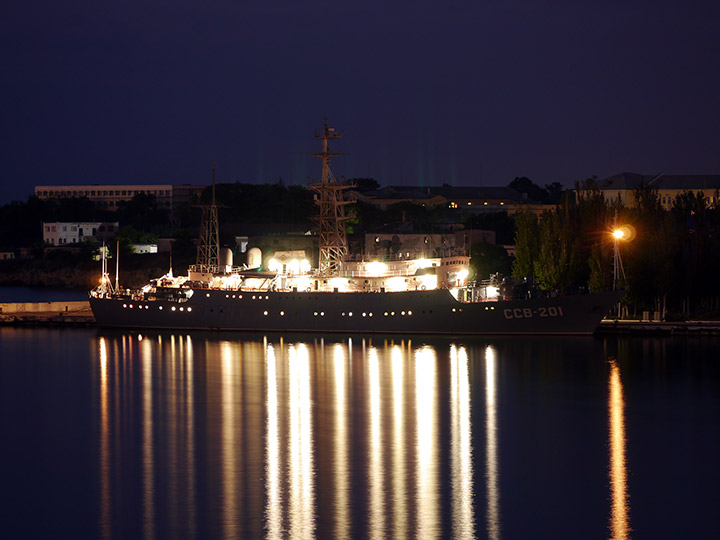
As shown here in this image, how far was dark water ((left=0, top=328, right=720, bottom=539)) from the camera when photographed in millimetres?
20406

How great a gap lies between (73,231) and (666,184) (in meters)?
Result: 47.8

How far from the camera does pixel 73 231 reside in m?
92.9

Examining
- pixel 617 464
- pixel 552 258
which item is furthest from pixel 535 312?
pixel 617 464

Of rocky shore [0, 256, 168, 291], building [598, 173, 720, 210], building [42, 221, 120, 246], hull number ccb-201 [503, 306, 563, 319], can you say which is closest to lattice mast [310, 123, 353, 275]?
hull number ccb-201 [503, 306, 563, 319]

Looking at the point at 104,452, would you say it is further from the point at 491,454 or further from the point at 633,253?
the point at 633,253

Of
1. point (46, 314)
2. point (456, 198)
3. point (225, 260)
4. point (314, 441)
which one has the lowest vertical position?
point (314, 441)

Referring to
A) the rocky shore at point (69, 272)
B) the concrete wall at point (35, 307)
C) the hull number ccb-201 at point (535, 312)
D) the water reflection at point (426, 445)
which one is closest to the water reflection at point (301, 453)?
the water reflection at point (426, 445)

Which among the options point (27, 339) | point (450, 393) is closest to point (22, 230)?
point (27, 339)

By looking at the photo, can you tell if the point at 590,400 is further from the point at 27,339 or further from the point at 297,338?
the point at 27,339

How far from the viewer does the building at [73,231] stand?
9250cm

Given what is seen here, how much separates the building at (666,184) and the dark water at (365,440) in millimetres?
43922

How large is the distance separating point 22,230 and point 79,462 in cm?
8046

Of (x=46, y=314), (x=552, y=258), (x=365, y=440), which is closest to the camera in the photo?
(x=365, y=440)

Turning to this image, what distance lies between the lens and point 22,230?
100750 mm
